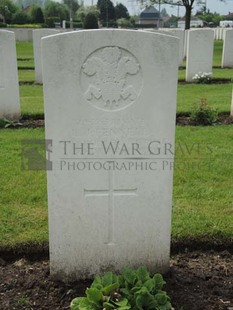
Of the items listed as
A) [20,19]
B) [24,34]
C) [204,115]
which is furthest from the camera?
[20,19]

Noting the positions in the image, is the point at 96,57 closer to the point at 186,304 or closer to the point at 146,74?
the point at 146,74

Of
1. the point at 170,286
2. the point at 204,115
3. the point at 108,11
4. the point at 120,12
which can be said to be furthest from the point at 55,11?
the point at 170,286

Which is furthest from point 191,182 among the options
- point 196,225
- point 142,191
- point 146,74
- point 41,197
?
point 146,74

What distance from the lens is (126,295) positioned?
248cm

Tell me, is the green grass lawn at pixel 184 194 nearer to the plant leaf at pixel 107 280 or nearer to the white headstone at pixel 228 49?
the plant leaf at pixel 107 280

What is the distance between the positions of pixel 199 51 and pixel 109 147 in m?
10.1

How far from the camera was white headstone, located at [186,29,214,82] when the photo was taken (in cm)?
1193

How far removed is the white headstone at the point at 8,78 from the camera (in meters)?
7.23

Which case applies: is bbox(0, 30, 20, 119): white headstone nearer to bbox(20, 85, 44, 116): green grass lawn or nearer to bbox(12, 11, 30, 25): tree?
bbox(20, 85, 44, 116): green grass lawn

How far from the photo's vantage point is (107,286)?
2473mm

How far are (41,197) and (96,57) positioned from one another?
2.05 meters

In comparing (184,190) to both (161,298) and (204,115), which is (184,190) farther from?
(204,115)

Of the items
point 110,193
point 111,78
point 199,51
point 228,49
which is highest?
point 111,78

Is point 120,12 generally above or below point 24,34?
above
